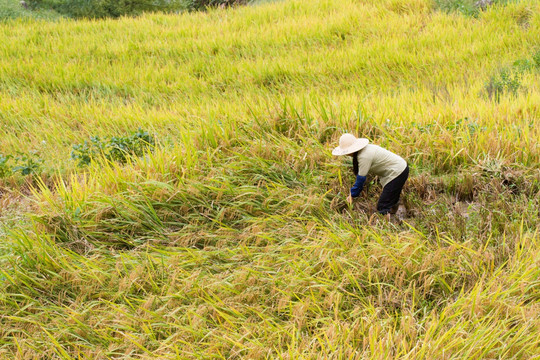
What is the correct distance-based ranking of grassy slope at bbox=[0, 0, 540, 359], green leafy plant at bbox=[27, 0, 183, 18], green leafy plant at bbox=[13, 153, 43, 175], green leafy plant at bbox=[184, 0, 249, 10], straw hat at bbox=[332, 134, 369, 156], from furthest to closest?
1. green leafy plant at bbox=[27, 0, 183, 18]
2. green leafy plant at bbox=[184, 0, 249, 10]
3. green leafy plant at bbox=[13, 153, 43, 175]
4. straw hat at bbox=[332, 134, 369, 156]
5. grassy slope at bbox=[0, 0, 540, 359]

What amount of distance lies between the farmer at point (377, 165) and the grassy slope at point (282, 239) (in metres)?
0.23

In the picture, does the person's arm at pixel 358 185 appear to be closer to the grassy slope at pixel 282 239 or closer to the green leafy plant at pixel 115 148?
the grassy slope at pixel 282 239

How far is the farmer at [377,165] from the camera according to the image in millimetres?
3176

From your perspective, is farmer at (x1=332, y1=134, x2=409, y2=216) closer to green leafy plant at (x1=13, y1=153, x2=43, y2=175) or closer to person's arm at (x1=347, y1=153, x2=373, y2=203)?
person's arm at (x1=347, y1=153, x2=373, y2=203)

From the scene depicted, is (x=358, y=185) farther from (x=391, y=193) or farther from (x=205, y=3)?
(x=205, y=3)

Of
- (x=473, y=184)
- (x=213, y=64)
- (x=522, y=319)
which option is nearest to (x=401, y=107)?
(x=473, y=184)

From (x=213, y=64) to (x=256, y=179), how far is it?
368 centimetres

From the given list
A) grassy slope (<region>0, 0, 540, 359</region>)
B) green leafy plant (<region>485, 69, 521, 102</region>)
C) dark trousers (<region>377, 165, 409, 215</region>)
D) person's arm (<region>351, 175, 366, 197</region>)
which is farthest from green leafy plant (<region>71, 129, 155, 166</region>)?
green leafy plant (<region>485, 69, 521, 102</region>)

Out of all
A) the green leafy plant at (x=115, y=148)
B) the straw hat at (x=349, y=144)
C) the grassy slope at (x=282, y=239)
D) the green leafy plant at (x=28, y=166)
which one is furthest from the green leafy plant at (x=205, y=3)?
the straw hat at (x=349, y=144)

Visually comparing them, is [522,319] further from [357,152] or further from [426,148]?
[426,148]

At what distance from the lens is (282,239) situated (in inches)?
123

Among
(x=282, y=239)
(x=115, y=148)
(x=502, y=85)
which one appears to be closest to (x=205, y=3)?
(x=115, y=148)

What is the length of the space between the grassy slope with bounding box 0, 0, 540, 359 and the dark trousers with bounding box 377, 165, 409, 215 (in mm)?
151

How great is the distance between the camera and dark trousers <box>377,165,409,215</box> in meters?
3.19
